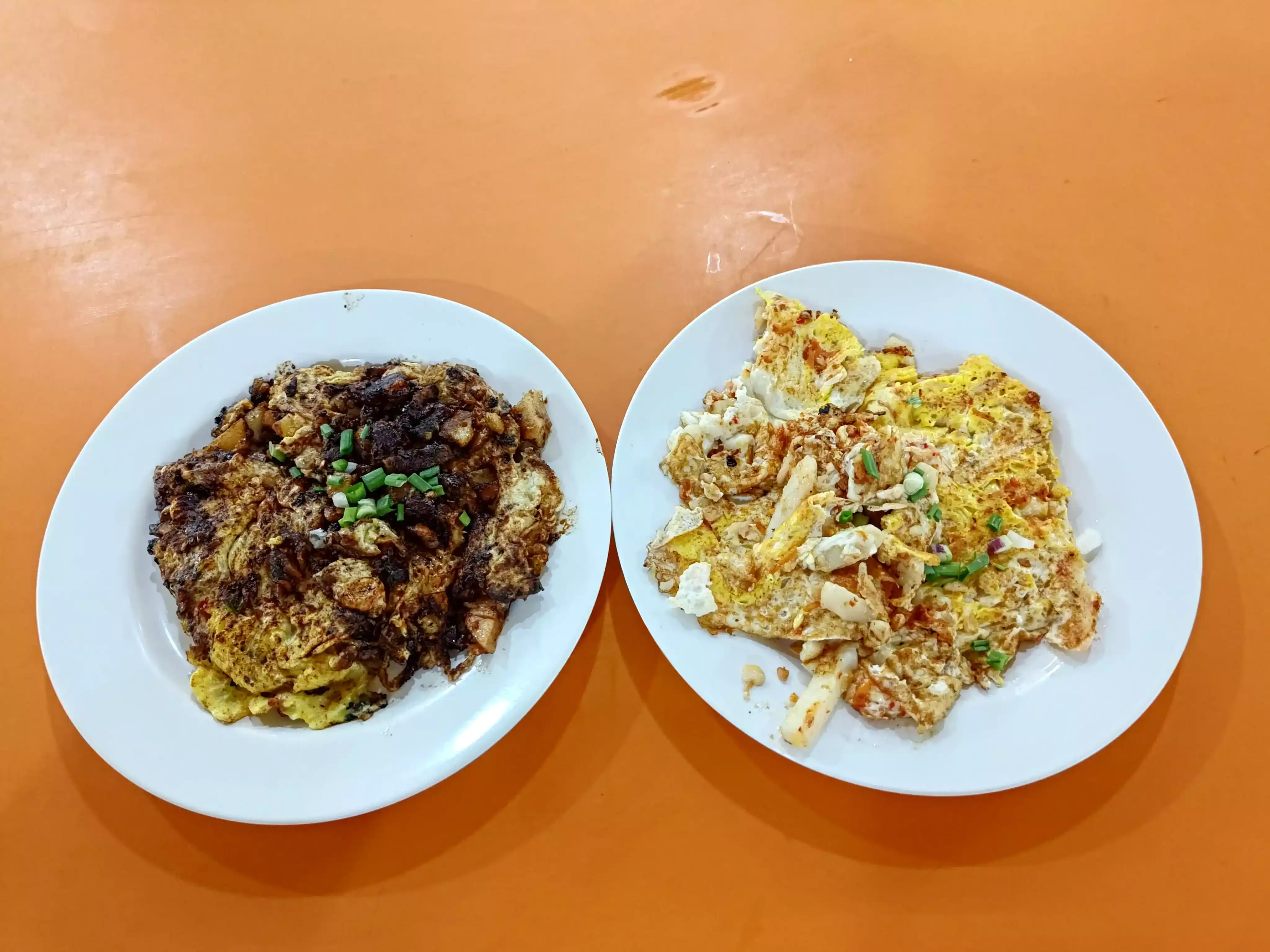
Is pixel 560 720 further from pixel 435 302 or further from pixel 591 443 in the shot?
pixel 435 302

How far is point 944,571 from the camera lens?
7.52 feet

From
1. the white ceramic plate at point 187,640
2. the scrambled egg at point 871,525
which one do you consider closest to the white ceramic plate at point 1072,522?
the scrambled egg at point 871,525

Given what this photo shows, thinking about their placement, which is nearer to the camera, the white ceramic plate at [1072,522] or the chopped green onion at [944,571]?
the white ceramic plate at [1072,522]

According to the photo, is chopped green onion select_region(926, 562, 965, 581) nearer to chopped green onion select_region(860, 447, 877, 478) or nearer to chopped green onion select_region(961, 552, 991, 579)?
chopped green onion select_region(961, 552, 991, 579)

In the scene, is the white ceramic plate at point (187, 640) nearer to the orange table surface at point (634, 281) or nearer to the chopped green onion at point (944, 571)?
the orange table surface at point (634, 281)

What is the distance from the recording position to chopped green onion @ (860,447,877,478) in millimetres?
2287

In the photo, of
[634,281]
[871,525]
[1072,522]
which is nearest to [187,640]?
[634,281]

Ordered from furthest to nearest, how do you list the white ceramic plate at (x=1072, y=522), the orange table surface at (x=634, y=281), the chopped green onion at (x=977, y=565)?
the orange table surface at (x=634, y=281), the chopped green onion at (x=977, y=565), the white ceramic plate at (x=1072, y=522)

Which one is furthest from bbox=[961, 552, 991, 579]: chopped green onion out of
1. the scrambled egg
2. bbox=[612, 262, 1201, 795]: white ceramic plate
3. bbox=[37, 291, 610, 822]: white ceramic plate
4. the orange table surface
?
bbox=[37, 291, 610, 822]: white ceramic plate

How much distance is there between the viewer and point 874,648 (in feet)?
7.52

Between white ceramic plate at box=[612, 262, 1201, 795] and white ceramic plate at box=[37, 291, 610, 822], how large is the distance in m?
0.31

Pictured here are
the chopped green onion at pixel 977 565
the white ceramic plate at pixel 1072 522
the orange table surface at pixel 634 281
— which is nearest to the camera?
the white ceramic plate at pixel 1072 522

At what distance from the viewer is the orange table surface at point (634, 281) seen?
240 centimetres

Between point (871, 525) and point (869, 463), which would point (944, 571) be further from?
point (869, 463)
